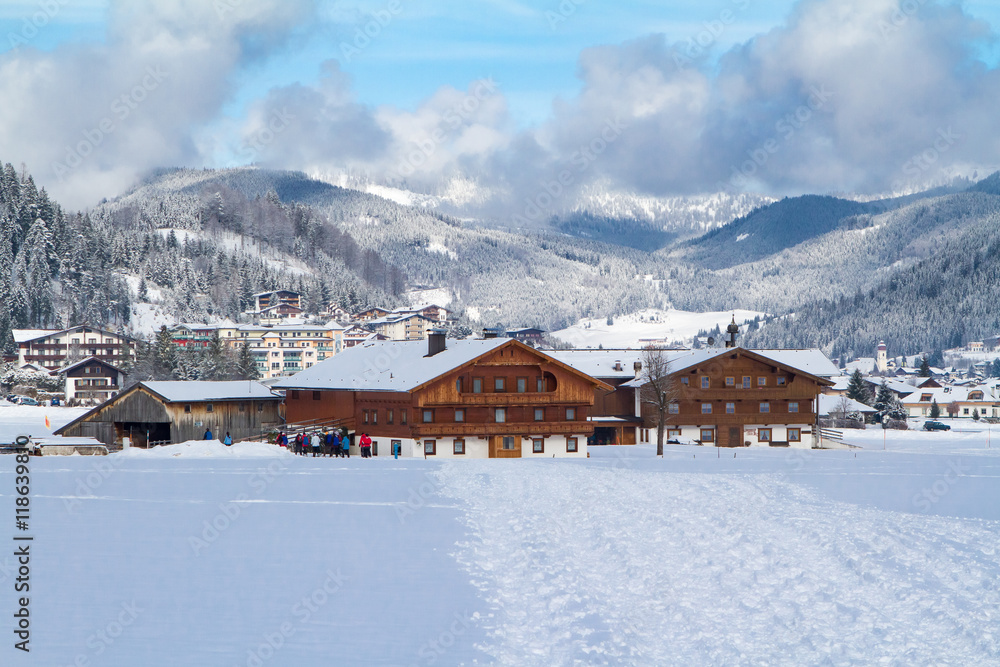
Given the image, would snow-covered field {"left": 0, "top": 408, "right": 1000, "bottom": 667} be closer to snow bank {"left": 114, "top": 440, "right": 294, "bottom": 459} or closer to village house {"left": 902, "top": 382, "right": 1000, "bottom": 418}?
snow bank {"left": 114, "top": 440, "right": 294, "bottom": 459}

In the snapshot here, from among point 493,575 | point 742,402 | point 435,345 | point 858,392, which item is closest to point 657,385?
point 742,402

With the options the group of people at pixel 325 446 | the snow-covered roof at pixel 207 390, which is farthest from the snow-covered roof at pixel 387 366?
the group of people at pixel 325 446

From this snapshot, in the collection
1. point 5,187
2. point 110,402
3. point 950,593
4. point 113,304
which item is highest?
point 5,187

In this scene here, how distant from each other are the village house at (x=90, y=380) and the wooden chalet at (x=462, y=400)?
6873cm

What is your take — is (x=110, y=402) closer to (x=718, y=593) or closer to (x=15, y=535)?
(x=15, y=535)

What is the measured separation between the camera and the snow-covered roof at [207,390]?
6250 cm

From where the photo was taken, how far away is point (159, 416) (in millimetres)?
62344

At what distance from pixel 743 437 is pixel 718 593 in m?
61.9

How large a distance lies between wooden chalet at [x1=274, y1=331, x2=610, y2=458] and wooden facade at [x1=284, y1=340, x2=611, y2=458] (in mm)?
63

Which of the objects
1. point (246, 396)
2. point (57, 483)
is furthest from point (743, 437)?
point (57, 483)

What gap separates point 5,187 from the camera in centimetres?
17575

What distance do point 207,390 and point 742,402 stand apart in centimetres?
4041

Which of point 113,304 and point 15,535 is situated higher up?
point 113,304

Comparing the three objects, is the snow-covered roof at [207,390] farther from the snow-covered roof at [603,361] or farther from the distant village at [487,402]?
the snow-covered roof at [603,361]
